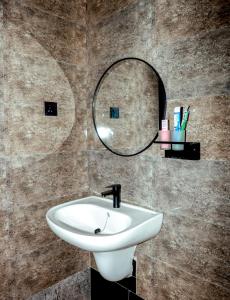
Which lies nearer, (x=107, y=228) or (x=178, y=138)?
(x=178, y=138)

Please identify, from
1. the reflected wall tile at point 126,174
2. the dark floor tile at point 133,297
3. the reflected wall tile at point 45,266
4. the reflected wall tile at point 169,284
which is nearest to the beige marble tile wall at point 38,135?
the reflected wall tile at point 45,266

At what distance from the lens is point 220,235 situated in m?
1.19

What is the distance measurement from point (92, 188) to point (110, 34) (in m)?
1.13

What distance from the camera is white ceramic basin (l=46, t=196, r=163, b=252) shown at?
114cm

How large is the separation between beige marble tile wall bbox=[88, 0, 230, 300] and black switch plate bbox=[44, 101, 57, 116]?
1.80ft

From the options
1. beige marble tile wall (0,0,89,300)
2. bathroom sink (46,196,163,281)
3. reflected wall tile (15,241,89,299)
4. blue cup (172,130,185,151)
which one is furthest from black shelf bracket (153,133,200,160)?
reflected wall tile (15,241,89,299)

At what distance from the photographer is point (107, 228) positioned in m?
1.52

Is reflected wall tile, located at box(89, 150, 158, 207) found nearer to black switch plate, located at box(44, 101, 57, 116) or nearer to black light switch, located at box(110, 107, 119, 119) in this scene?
black light switch, located at box(110, 107, 119, 119)

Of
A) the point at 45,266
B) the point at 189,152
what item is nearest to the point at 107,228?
the point at 45,266

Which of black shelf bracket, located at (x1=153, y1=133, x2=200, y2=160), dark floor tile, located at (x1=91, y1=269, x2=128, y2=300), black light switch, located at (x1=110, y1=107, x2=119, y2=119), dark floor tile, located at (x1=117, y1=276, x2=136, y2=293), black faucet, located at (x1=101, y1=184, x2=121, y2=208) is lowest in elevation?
dark floor tile, located at (x1=91, y1=269, x2=128, y2=300)

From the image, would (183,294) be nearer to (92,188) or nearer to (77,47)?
(92,188)

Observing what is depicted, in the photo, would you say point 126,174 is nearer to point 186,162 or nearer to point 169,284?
point 186,162

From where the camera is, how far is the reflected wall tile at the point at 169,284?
4.09ft

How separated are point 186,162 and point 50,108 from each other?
0.98 metres
